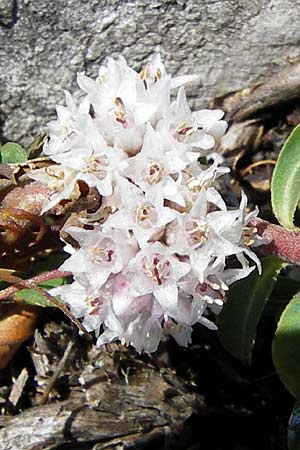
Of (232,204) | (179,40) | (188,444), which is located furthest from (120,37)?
(188,444)

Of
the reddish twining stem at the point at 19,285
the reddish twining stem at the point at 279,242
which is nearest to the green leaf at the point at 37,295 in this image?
the reddish twining stem at the point at 19,285

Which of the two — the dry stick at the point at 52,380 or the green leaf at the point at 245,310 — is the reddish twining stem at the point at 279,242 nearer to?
the green leaf at the point at 245,310

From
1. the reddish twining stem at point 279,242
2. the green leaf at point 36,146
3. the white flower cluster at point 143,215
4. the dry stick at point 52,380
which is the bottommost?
the dry stick at point 52,380

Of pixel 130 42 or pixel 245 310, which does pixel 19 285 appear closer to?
pixel 245 310

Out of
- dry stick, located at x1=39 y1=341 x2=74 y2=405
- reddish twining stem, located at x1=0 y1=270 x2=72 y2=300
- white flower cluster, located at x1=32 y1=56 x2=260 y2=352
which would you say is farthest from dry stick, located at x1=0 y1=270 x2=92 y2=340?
dry stick, located at x1=39 y1=341 x2=74 y2=405

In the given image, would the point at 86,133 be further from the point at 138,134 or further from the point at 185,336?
the point at 185,336

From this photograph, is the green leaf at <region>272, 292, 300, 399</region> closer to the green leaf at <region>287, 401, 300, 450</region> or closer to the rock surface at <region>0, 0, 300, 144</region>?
the green leaf at <region>287, 401, 300, 450</region>
